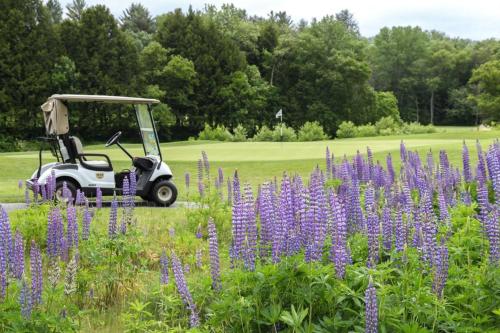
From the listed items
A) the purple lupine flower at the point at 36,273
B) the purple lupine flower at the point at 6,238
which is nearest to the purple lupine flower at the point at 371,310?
the purple lupine flower at the point at 36,273

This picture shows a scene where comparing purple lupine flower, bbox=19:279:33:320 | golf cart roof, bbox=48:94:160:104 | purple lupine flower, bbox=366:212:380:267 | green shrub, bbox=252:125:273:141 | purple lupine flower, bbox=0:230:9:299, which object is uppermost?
golf cart roof, bbox=48:94:160:104

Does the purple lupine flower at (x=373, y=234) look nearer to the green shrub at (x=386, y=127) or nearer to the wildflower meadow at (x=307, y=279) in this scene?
the wildflower meadow at (x=307, y=279)

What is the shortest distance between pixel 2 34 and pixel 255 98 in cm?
2168

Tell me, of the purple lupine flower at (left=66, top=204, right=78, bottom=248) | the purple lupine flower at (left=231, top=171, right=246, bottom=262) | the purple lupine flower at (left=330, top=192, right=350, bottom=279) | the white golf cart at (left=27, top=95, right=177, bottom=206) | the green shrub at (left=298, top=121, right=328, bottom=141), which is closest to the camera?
the purple lupine flower at (left=330, top=192, right=350, bottom=279)

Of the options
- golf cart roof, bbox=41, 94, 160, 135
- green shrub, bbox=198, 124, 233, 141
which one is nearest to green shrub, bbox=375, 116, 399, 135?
green shrub, bbox=198, 124, 233, 141

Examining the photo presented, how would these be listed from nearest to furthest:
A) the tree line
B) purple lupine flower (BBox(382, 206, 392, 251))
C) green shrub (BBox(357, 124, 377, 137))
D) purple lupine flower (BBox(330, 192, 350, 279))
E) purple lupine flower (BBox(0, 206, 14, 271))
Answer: purple lupine flower (BBox(330, 192, 350, 279))
purple lupine flower (BBox(0, 206, 14, 271))
purple lupine flower (BBox(382, 206, 392, 251))
the tree line
green shrub (BBox(357, 124, 377, 137))

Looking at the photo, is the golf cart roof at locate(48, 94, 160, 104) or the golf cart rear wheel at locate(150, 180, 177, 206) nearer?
the golf cart roof at locate(48, 94, 160, 104)

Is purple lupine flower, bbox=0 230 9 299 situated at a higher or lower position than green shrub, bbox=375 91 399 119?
lower

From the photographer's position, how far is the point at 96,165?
1178 cm

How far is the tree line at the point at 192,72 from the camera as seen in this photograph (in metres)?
43.9

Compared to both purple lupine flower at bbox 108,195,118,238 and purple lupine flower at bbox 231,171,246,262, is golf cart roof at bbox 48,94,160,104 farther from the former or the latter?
purple lupine flower at bbox 231,171,246,262

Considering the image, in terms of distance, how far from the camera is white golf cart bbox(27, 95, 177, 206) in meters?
11.6

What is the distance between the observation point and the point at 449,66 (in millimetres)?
77062

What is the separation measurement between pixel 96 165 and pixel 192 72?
131 feet
